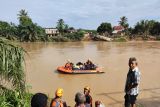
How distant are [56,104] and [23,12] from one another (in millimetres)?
75068

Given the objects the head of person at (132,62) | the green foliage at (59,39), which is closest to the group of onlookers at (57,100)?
the head of person at (132,62)

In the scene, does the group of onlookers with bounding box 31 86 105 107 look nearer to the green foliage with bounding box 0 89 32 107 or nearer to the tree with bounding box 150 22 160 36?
the green foliage with bounding box 0 89 32 107

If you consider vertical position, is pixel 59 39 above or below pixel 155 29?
below

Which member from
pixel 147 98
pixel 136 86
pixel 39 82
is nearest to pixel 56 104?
pixel 136 86

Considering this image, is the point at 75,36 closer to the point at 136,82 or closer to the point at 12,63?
the point at 136,82

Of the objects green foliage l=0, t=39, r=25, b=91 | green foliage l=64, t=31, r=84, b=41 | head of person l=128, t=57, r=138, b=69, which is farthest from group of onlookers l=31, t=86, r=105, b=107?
green foliage l=64, t=31, r=84, b=41

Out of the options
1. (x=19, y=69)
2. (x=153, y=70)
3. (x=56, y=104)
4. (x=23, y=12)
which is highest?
(x=23, y=12)

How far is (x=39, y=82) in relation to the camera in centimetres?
1722

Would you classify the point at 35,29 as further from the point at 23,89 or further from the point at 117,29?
the point at 23,89

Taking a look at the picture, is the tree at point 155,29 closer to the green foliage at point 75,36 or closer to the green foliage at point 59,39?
the green foliage at point 75,36

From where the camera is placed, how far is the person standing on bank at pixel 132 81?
19.5ft

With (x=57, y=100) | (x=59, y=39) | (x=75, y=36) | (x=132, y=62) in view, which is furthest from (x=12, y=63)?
(x=75, y=36)

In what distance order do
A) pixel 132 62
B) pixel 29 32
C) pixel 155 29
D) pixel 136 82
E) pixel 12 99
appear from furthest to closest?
pixel 155 29 → pixel 29 32 → pixel 12 99 → pixel 136 82 → pixel 132 62

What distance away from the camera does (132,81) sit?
20.2 feet
